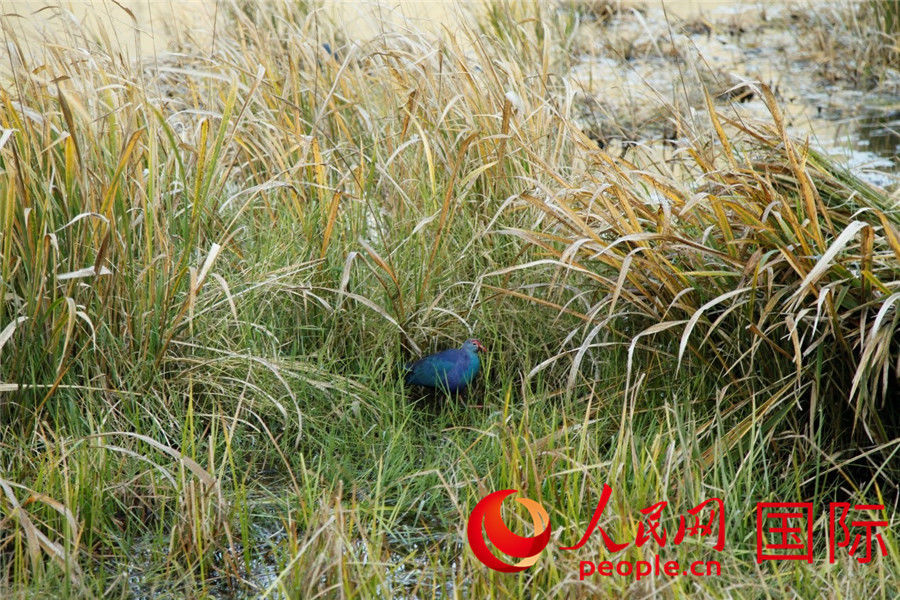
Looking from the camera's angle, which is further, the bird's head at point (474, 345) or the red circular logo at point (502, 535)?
the bird's head at point (474, 345)

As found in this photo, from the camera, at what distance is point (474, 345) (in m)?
2.41

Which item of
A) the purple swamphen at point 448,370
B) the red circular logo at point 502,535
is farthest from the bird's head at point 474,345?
the red circular logo at point 502,535

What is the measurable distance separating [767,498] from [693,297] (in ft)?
1.66

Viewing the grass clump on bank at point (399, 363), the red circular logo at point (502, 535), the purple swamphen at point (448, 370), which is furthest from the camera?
the purple swamphen at point (448, 370)

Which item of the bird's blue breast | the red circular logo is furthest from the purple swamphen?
the red circular logo

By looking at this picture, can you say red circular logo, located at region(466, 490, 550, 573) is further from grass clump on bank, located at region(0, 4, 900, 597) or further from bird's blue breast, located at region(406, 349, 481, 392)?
bird's blue breast, located at region(406, 349, 481, 392)

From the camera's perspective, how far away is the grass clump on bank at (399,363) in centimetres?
180

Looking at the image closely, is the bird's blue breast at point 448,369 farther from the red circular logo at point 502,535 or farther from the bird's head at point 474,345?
the red circular logo at point 502,535

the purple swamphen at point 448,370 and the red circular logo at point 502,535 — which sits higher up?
the red circular logo at point 502,535

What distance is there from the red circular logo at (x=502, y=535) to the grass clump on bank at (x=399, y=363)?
0.03 m

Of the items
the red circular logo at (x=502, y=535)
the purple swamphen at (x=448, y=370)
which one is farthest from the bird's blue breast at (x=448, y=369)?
the red circular logo at (x=502, y=535)

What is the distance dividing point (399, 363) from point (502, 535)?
30.1 inches

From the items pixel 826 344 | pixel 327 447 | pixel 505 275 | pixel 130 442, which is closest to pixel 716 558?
pixel 826 344

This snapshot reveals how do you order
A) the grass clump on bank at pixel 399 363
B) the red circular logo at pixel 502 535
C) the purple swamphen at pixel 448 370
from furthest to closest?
the purple swamphen at pixel 448 370 → the grass clump on bank at pixel 399 363 → the red circular logo at pixel 502 535
